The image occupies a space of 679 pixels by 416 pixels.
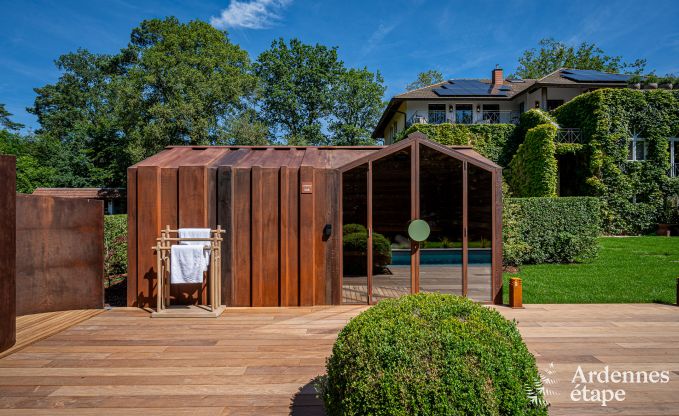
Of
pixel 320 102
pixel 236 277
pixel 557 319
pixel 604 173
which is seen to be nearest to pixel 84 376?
pixel 236 277

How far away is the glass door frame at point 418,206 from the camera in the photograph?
5.63 meters

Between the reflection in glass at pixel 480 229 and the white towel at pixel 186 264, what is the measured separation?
398cm

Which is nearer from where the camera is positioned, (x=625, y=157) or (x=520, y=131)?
(x=625, y=157)

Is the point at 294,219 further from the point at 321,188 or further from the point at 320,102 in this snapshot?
the point at 320,102

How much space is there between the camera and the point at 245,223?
5.58 metres

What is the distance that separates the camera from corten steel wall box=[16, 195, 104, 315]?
502cm

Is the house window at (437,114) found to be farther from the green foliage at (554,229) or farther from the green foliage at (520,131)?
the green foliage at (554,229)

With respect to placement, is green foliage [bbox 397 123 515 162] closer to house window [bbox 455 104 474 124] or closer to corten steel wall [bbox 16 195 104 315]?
house window [bbox 455 104 474 124]

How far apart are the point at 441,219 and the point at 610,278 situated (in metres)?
4.24

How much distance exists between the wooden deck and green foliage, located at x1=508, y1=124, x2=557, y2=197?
1238 cm

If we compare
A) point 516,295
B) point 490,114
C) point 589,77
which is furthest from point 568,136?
point 516,295

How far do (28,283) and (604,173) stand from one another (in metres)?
19.4

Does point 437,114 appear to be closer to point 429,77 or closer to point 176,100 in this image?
point 176,100

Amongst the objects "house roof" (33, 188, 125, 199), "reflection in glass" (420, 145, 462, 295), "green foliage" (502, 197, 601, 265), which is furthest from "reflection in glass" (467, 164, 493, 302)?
"house roof" (33, 188, 125, 199)
